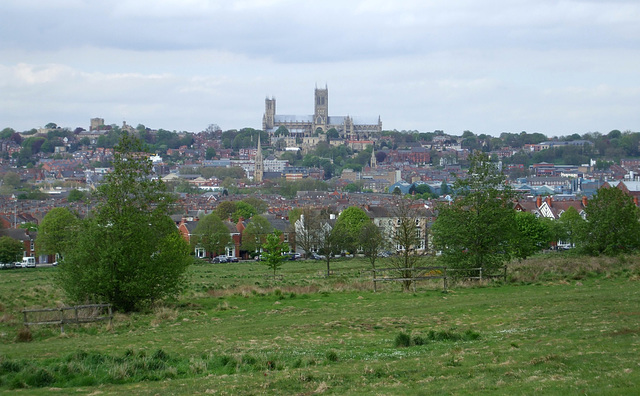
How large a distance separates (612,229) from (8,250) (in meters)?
→ 35.4

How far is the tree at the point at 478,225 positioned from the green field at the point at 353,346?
135 inches

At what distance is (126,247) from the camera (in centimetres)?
1875

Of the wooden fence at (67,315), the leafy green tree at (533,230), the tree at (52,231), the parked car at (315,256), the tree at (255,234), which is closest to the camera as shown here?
the wooden fence at (67,315)

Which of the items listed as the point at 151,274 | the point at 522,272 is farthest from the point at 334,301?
the point at 522,272

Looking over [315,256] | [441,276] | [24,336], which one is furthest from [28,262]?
[24,336]

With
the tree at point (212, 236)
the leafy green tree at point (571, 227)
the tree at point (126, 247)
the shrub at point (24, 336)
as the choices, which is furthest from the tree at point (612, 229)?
the tree at point (212, 236)

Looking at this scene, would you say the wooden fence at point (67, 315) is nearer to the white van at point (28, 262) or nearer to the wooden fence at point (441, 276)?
the wooden fence at point (441, 276)

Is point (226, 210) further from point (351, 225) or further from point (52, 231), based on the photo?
point (52, 231)

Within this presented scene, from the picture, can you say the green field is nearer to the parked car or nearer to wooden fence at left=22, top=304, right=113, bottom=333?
wooden fence at left=22, top=304, right=113, bottom=333

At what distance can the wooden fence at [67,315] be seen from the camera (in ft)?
50.6

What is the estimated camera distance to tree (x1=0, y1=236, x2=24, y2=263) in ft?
163

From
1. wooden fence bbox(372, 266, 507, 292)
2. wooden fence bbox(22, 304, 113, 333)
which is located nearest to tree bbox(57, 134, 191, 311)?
wooden fence bbox(22, 304, 113, 333)

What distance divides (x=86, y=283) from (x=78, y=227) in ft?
6.96

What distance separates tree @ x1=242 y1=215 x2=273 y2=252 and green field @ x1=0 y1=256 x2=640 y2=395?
122 ft
